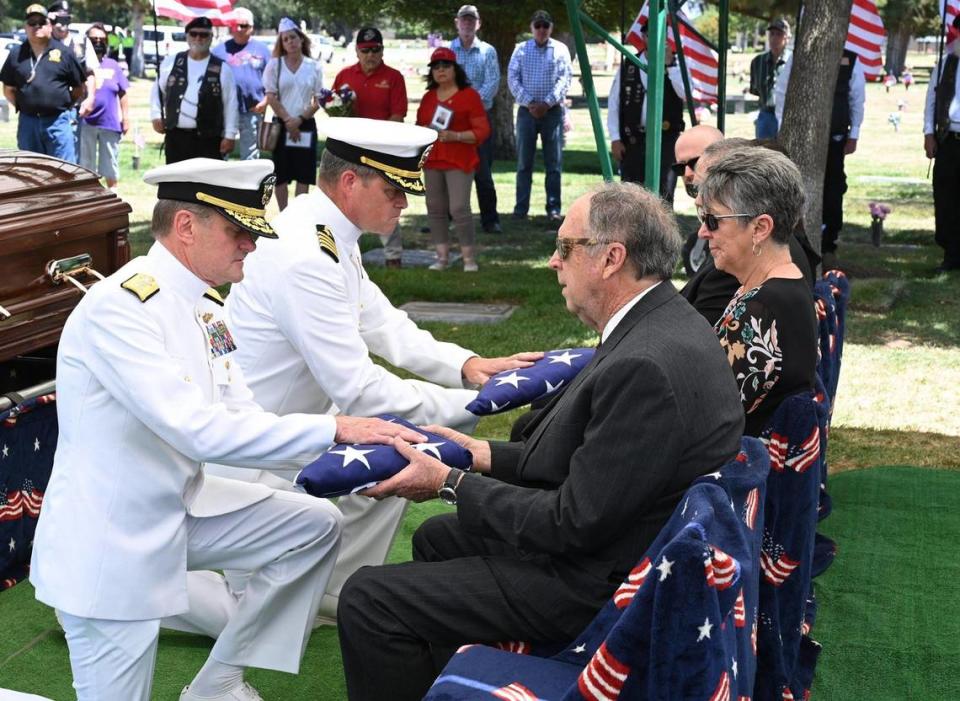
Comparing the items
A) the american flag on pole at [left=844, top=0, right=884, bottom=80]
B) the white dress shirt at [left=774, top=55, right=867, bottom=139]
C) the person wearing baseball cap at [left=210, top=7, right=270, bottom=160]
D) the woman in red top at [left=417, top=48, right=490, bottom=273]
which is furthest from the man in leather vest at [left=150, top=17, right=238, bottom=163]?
the american flag on pole at [left=844, top=0, right=884, bottom=80]

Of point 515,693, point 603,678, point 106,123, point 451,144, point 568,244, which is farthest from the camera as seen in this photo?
point 106,123

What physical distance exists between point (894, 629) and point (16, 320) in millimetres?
3397

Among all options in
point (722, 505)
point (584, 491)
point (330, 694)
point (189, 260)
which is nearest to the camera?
point (722, 505)

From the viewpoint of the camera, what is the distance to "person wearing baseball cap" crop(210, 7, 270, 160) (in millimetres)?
13906

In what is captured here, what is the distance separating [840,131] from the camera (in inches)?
455

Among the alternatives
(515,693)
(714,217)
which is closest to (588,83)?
(714,217)

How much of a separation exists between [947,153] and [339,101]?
548 cm

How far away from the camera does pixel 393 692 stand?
10.3ft

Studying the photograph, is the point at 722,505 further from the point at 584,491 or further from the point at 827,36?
the point at 827,36

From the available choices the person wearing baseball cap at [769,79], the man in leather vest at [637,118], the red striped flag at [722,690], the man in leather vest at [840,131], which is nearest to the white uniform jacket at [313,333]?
the red striped flag at [722,690]

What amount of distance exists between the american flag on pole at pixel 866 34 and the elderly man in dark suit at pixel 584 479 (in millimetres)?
8949

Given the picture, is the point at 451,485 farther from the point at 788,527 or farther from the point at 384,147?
the point at 384,147

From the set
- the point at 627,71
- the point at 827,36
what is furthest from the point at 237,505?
the point at 627,71

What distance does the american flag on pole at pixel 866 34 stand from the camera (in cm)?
1131
